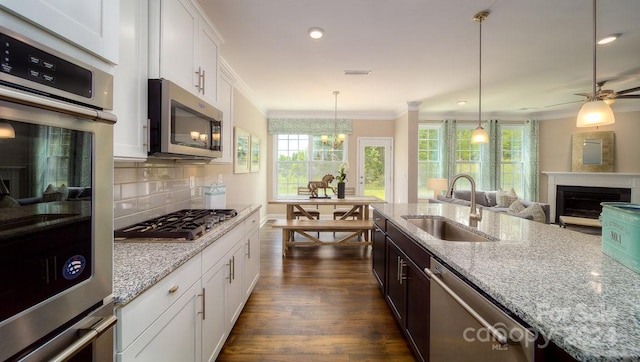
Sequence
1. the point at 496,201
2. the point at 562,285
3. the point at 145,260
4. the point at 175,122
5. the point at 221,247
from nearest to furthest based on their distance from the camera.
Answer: the point at 562,285 < the point at 145,260 < the point at 175,122 < the point at 221,247 < the point at 496,201

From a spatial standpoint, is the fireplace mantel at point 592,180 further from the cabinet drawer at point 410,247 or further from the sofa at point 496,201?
the cabinet drawer at point 410,247

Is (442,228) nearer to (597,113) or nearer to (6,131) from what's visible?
(597,113)

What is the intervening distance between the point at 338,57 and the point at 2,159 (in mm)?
3210

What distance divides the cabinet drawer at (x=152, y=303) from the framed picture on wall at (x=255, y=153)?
384 cm

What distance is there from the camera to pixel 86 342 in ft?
2.18

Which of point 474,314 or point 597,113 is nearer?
point 474,314

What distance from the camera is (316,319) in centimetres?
221

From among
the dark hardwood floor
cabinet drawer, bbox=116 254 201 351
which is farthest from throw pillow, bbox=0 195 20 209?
the dark hardwood floor

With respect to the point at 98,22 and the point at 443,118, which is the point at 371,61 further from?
the point at 443,118

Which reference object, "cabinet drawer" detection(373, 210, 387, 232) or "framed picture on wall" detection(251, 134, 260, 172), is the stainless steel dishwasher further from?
"framed picture on wall" detection(251, 134, 260, 172)

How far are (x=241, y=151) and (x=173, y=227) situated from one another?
288cm

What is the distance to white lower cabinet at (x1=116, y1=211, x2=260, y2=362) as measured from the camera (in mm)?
906

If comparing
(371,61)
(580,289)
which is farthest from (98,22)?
(371,61)

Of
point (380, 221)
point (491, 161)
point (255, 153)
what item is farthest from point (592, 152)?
point (255, 153)
